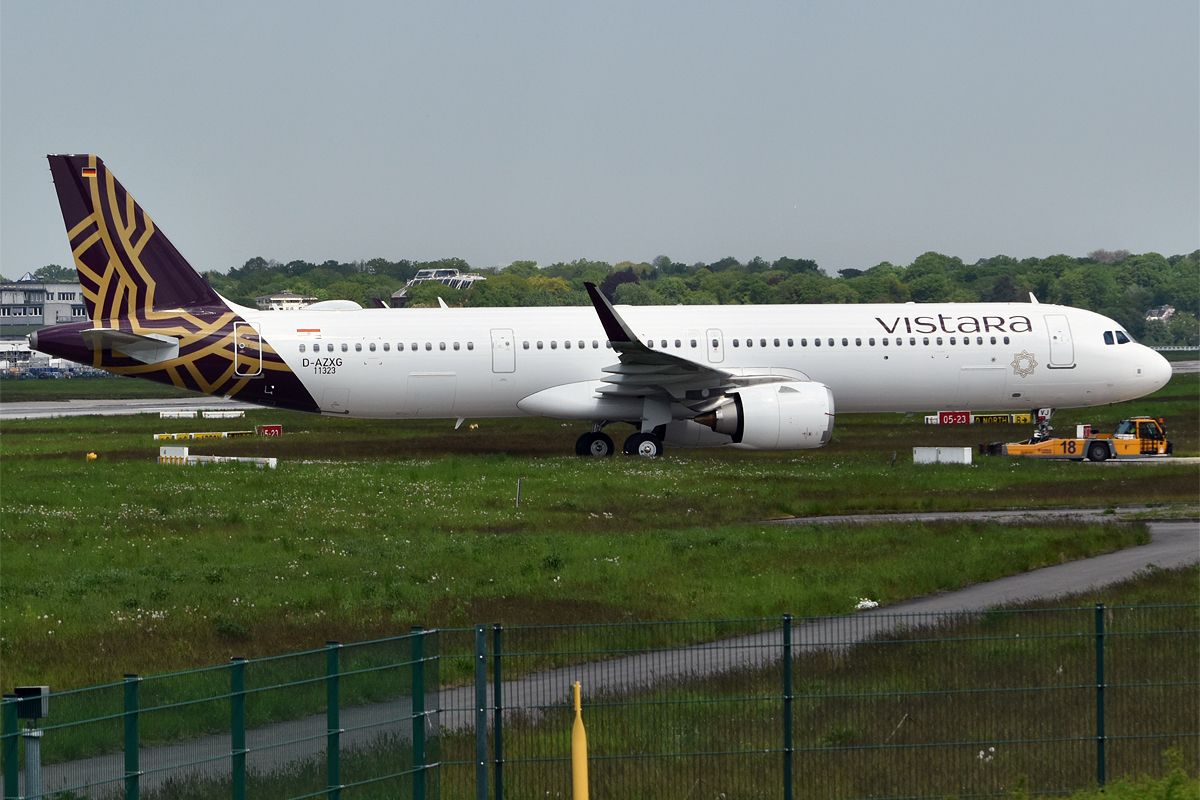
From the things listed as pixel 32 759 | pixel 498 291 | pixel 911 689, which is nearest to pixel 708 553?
pixel 911 689

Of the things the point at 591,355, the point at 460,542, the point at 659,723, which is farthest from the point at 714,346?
the point at 659,723

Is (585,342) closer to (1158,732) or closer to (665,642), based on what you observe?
(665,642)

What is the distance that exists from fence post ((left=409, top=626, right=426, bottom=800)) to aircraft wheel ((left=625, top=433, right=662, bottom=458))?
30.5 m

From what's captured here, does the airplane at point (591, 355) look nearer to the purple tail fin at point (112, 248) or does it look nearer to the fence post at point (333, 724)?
the purple tail fin at point (112, 248)

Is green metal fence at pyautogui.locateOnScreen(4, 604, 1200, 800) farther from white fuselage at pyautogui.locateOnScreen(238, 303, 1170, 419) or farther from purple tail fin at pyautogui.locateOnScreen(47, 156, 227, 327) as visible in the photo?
purple tail fin at pyautogui.locateOnScreen(47, 156, 227, 327)

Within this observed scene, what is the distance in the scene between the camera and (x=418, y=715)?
37.8 feet

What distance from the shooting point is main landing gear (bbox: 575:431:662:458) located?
42156 mm

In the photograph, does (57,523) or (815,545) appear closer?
(815,545)

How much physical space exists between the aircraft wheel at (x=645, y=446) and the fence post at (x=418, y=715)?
30.5 m

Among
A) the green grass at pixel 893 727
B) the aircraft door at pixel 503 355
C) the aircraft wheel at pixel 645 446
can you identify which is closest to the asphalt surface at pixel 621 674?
the green grass at pixel 893 727

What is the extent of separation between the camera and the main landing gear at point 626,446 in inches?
1660

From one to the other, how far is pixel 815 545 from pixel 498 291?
105614 mm

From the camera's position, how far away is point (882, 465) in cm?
4059

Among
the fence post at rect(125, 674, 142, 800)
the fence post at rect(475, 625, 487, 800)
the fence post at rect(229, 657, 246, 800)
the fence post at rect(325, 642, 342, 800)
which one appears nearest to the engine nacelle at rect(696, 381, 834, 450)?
the fence post at rect(475, 625, 487, 800)
